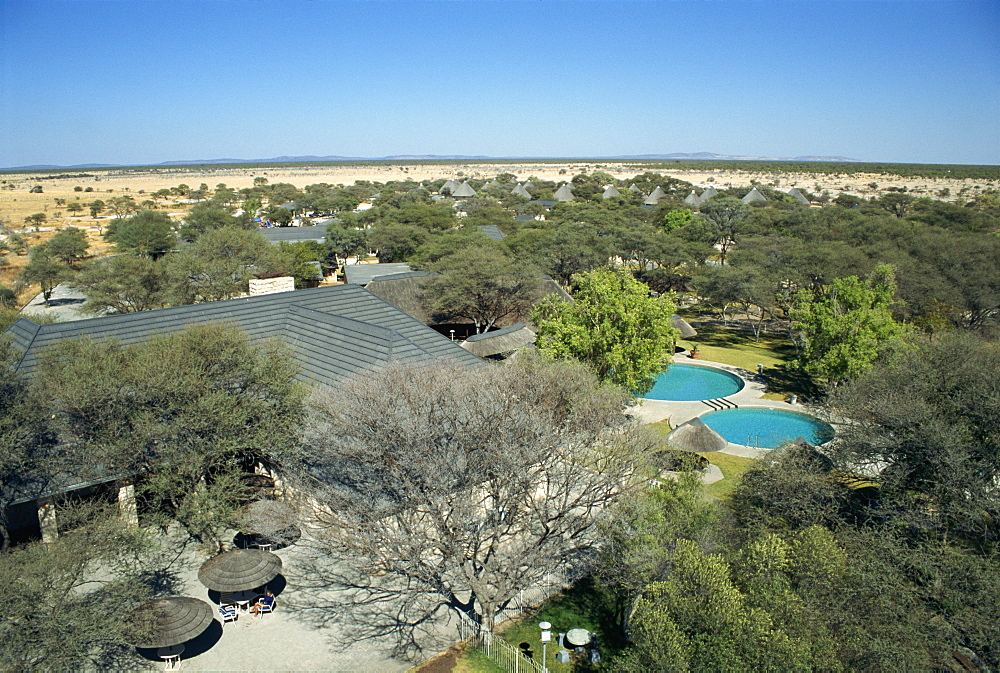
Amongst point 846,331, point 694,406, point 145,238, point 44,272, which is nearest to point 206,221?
point 145,238

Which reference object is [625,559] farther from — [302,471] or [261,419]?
[261,419]

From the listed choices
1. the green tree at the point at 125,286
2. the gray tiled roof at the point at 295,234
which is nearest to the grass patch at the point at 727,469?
the green tree at the point at 125,286

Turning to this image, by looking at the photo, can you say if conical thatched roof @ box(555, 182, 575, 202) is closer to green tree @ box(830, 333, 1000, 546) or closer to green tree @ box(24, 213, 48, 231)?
→ green tree @ box(24, 213, 48, 231)

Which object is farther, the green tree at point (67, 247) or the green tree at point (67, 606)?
the green tree at point (67, 247)

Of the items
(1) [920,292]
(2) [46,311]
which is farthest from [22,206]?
(1) [920,292]

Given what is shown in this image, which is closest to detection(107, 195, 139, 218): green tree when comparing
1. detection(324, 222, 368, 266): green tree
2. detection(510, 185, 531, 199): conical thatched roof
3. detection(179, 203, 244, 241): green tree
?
detection(179, 203, 244, 241): green tree

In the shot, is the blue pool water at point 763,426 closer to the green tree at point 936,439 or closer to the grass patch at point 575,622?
the green tree at point 936,439

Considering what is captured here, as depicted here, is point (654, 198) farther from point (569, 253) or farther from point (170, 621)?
point (170, 621)
